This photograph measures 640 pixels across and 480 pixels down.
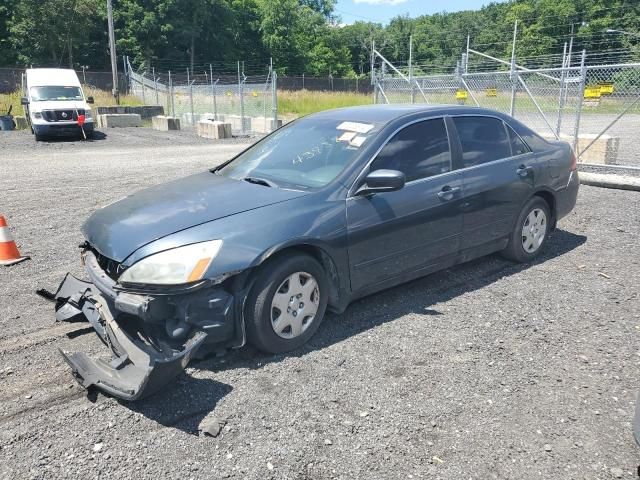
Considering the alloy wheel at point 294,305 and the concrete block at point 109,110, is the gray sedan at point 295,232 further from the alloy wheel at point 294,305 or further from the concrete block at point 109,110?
the concrete block at point 109,110

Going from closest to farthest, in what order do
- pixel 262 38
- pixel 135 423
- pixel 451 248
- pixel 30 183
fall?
pixel 135 423
pixel 451 248
pixel 30 183
pixel 262 38

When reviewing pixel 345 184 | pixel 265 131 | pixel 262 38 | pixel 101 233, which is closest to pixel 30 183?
pixel 101 233

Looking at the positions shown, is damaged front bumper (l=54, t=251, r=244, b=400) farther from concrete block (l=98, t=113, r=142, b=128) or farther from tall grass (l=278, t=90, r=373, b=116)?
tall grass (l=278, t=90, r=373, b=116)

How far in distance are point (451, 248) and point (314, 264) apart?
1.55m

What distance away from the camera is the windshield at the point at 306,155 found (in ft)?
13.9

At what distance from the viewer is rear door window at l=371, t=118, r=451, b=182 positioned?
4363 millimetres

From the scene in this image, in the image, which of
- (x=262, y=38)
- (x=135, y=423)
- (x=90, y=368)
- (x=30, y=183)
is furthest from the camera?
(x=262, y=38)

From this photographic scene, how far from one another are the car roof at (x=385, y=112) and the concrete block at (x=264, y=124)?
1722 cm

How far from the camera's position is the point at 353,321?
14.2ft

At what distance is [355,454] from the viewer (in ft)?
9.21

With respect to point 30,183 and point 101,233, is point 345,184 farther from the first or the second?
point 30,183

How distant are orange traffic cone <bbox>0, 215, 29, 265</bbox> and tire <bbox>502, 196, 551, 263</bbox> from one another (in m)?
5.10

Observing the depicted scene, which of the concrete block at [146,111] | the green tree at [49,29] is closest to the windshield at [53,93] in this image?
the concrete block at [146,111]

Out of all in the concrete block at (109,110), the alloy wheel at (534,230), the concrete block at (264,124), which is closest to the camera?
the alloy wheel at (534,230)
